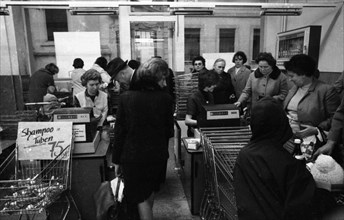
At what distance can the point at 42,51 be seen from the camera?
259 inches

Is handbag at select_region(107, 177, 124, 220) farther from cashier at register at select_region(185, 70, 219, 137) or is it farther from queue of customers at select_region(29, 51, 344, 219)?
cashier at register at select_region(185, 70, 219, 137)

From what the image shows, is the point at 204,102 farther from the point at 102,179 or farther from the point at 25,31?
the point at 25,31

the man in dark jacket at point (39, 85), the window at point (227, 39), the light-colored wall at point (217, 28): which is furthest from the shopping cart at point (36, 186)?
the window at point (227, 39)

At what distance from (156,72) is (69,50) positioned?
497 centimetres

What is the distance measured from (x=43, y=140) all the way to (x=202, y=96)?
182cm

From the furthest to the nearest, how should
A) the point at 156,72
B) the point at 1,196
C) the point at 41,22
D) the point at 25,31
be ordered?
the point at 41,22, the point at 25,31, the point at 1,196, the point at 156,72

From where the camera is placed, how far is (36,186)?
2.30 m

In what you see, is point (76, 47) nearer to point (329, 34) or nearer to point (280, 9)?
point (280, 9)

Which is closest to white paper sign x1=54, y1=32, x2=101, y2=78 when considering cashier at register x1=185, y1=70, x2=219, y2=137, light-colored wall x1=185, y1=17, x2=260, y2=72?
light-colored wall x1=185, y1=17, x2=260, y2=72

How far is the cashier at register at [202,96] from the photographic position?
3.15m

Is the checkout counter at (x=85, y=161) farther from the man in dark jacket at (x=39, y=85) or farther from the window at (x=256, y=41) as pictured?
the window at (x=256, y=41)

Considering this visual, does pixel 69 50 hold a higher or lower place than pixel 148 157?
higher

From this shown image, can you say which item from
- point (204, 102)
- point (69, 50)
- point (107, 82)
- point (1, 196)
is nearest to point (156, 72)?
point (204, 102)

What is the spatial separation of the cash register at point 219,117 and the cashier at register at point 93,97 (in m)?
1.20
